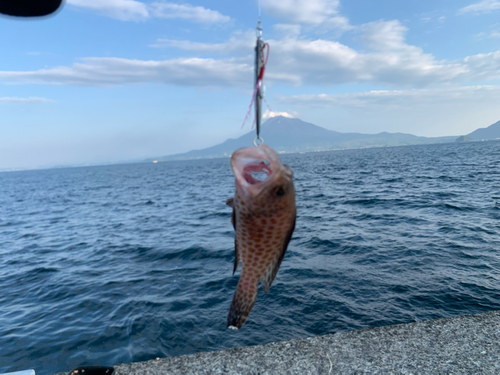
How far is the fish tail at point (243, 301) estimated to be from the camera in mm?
1920

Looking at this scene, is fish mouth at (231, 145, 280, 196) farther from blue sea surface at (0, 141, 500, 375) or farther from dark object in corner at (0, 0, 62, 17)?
blue sea surface at (0, 141, 500, 375)

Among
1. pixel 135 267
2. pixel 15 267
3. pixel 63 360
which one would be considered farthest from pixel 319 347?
pixel 15 267

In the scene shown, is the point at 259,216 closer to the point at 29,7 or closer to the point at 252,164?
the point at 252,164

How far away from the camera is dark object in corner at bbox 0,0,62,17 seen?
78.4 inches

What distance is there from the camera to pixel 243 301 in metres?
1.96

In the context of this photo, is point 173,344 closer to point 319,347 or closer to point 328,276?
point 319,347

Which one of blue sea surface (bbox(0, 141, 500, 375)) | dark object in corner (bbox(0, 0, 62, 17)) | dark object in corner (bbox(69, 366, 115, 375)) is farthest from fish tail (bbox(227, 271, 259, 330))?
blue sea surface (bbox(0, 141, 500, 375))

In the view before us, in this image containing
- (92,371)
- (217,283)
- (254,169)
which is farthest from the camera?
(217,283)

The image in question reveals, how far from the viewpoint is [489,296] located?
789 centimetres

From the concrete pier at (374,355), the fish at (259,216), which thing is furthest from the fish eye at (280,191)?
the concrete pier at (374,355)

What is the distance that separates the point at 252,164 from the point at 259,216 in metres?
0.31

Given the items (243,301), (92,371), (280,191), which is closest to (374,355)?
(243,301)

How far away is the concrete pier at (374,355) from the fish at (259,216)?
339cm

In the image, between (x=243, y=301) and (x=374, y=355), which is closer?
(x=243, y=301)
